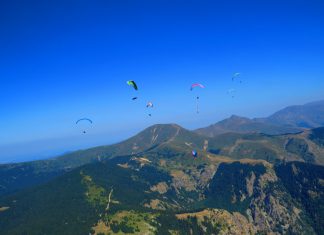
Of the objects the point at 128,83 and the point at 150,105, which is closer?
the point at 128,83

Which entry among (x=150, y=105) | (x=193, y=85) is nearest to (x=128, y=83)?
(x=150, y=105)

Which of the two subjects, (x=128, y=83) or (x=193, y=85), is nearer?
(x=128, y=83)

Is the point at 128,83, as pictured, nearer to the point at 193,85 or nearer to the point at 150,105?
the point at 150,105
